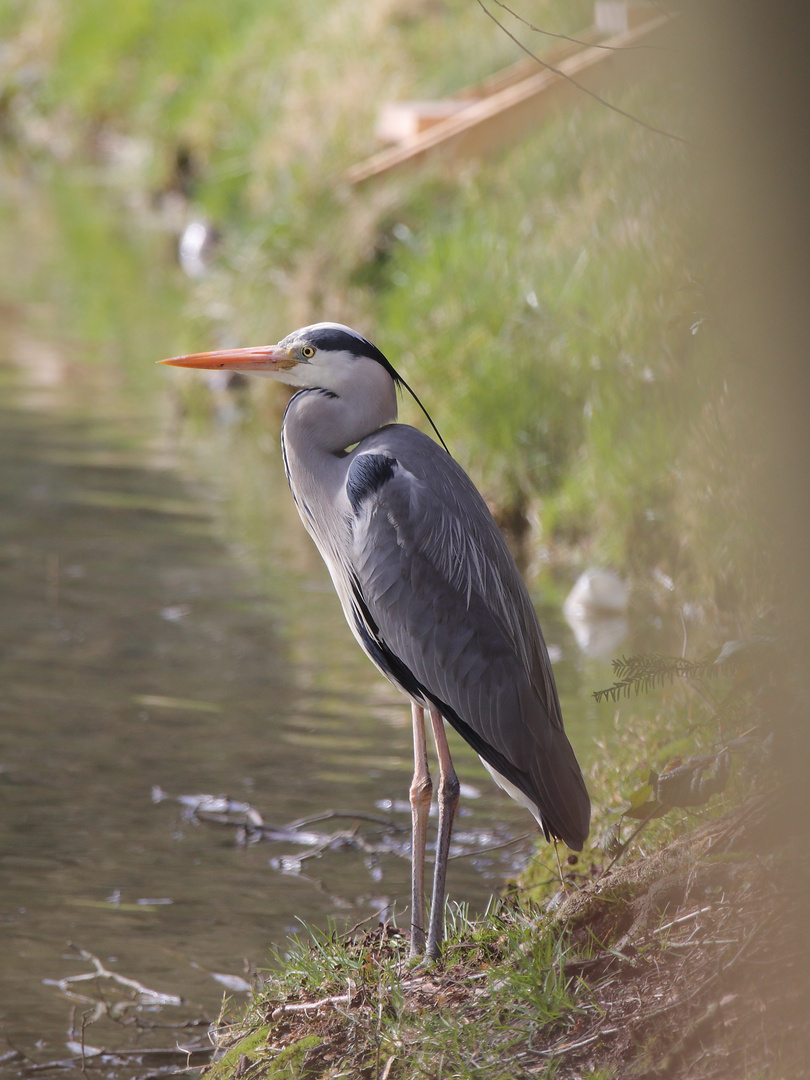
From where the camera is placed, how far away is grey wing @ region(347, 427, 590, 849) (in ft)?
11.6

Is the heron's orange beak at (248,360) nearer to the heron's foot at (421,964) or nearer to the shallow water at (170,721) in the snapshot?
the heron's foot at (421,964)

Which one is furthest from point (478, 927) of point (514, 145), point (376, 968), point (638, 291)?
point (514, 145)

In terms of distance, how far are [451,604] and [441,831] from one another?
57 centimetres

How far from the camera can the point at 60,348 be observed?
13812mm

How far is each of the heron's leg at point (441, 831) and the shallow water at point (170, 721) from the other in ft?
2.74

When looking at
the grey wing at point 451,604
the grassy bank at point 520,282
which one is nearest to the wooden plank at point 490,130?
the grassy bank at point 520,282

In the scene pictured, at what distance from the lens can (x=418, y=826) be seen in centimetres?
376

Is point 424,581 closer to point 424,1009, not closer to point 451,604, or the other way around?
point 451,604

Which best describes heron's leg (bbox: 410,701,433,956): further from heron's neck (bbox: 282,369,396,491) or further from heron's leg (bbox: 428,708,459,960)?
heron's neck (bbox: 282,369,396,491)

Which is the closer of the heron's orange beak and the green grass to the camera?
the green grass

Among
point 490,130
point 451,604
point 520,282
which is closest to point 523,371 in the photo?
point 520,282

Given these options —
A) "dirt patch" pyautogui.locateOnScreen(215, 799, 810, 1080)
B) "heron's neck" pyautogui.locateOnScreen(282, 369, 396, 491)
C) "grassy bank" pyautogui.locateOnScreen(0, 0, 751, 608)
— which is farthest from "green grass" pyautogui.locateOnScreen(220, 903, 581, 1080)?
"grassy bank" pyautogui.locateOnScreen(0, 0, 751, 608)

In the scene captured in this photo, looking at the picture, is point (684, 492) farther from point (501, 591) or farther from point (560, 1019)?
point (560, 1019)

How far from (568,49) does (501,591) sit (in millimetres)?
Answer: 9855
